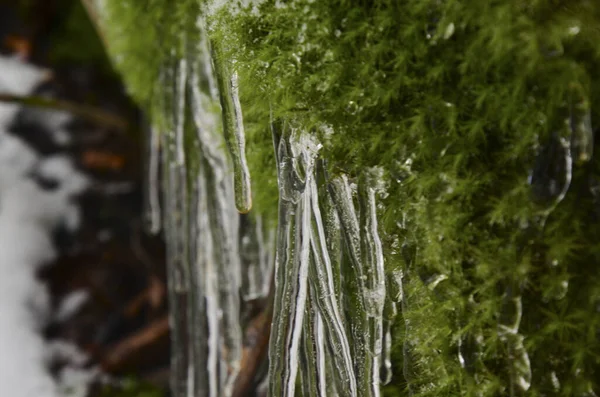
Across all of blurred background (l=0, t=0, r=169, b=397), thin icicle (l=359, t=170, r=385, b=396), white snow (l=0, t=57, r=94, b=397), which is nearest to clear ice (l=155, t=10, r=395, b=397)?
thin icicle (l=359, t=170, r=385, b=396)

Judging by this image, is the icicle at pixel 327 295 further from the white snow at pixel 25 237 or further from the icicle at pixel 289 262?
the white snow at pixel 25 237

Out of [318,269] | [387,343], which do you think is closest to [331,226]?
[318,269]

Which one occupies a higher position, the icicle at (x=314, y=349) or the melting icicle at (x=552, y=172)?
the melting icicle at (x=552, y=172)

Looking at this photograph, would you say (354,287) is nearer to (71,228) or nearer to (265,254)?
(265,254)

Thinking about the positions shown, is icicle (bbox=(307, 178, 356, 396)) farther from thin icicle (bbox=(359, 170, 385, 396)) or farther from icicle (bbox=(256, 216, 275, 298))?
icicle (bbox=(256, 216, 275, 298))

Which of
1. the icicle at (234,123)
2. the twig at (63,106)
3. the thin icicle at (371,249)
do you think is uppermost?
the twig at (63,106)

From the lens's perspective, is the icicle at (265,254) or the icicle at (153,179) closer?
the icicle at (265,254)

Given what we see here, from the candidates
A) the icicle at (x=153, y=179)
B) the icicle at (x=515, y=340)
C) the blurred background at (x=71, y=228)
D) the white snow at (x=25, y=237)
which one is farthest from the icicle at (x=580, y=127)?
the white snow at (x=25, y=237)
